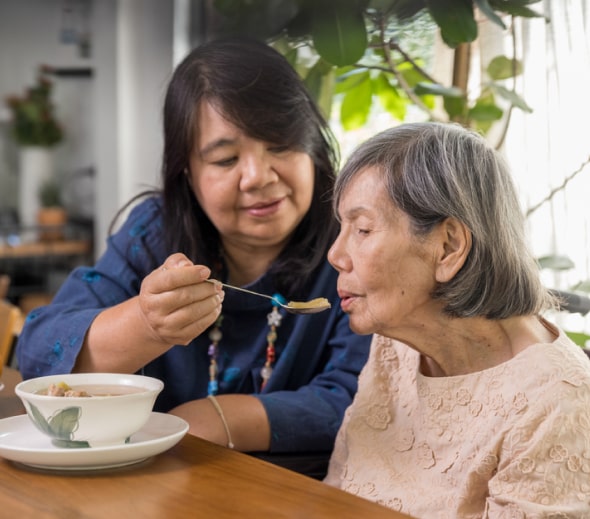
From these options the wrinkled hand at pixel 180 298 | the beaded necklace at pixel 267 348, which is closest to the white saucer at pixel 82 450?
the wrinkled hand at pixel 180 298

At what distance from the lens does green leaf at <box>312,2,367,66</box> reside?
1819 millimetres

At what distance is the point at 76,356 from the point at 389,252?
614 millimetres

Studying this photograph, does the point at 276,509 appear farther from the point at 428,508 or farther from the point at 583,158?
the point at 583,158

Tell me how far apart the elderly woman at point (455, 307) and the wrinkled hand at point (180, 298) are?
0.20 metres

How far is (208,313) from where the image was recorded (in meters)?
1.37

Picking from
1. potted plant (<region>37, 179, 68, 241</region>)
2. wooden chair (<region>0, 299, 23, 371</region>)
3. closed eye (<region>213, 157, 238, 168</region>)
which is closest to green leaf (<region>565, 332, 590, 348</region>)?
closed eye (<region>213, 157, 238, 168</region>)

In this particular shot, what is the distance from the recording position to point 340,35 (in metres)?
1.82

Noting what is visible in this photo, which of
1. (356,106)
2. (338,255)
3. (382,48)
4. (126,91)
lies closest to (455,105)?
(382,48)

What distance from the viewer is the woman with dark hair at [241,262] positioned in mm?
1625

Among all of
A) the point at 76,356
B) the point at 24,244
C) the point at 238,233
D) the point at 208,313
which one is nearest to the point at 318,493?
the point at 208,313

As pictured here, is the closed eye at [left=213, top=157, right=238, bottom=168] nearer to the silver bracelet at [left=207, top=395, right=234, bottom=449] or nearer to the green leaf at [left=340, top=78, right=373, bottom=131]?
the silver bracelet at [left=207, top=395, right=234, bottom=449]

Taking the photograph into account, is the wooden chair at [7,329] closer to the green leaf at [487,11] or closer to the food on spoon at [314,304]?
the food on spoon at [314,304]

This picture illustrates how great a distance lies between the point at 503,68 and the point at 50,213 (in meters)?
4.88

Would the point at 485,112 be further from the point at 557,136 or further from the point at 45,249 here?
the point at 45,249
